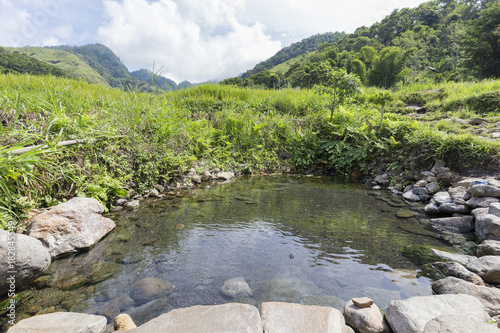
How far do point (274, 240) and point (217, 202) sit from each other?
6.75 feet

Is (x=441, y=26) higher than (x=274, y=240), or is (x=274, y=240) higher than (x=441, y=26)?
(x=441, y=26)

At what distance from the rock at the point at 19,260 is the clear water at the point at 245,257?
17cm

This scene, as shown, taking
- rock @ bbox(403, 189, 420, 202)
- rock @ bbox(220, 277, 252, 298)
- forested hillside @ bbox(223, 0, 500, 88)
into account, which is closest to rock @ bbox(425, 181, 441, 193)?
rock @ bbox(403, 189, 420, 202)

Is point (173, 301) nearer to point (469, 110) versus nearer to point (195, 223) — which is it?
point (195, 223)

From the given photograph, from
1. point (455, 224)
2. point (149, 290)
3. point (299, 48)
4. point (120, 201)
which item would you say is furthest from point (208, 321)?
point (299, 48)

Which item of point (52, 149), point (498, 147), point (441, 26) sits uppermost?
point (441, 26)

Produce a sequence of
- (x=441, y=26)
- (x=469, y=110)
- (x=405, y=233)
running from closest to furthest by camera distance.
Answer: (x=405, y=233) → (x=469, y=110) → (x=441, y=26)

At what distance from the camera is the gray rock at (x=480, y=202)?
3799 millimetres

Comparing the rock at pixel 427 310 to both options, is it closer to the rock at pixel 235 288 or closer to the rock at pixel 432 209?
the rock at pixel 235 288

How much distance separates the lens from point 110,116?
A: 5.33 metres

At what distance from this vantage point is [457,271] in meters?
2.44

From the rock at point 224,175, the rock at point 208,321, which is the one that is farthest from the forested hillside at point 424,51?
the rock at point 208,321

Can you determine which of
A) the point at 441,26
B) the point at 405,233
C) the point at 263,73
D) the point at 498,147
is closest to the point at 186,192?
the point at 405,233

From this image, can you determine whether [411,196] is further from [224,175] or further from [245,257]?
[224,175]
